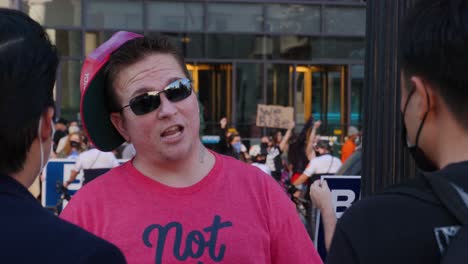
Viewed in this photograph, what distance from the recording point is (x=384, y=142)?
291 centimetres

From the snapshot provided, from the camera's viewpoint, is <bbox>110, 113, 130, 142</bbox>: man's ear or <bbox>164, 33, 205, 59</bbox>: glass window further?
<bbox>164, 33, 205, 59</bbox>: glass window

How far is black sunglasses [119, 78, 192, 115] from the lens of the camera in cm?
263

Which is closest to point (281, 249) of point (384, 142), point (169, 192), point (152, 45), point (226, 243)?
point (226, 243)

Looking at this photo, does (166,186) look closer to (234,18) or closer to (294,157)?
(294,157)

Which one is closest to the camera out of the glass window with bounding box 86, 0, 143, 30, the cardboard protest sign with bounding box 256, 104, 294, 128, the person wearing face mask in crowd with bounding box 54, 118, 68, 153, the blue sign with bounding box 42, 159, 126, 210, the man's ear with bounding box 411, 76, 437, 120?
the man's ear with bounding box 411, 76, 437, 120

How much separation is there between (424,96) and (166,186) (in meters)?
1.19

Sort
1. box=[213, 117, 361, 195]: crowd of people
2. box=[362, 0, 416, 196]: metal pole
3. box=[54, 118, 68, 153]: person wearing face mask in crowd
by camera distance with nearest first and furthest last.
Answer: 1. box=[362, 0, 416, 196]: metal pole
2. box=[213, 117, 361, 195]: crowd of people
3. box=[54, 118, 68, 153]: person wearing face mask in crowd

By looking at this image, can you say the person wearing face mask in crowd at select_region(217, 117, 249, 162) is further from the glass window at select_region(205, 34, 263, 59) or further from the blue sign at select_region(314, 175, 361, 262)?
the blue sign at select_region(314, 175, 361, 262)

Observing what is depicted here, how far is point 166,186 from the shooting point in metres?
2.58

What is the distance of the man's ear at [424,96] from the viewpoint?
158 centimetres

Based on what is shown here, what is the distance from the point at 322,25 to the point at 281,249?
19880 mm

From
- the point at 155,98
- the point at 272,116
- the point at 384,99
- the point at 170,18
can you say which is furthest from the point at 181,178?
the point at 170,18

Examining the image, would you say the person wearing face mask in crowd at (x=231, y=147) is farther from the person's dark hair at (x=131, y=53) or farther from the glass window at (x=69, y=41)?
the person's dark hair at (x=131, y=53)

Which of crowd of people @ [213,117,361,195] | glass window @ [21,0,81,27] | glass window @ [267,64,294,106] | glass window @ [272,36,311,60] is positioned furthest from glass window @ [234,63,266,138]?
crowd of people @ [213,117,361,195]
